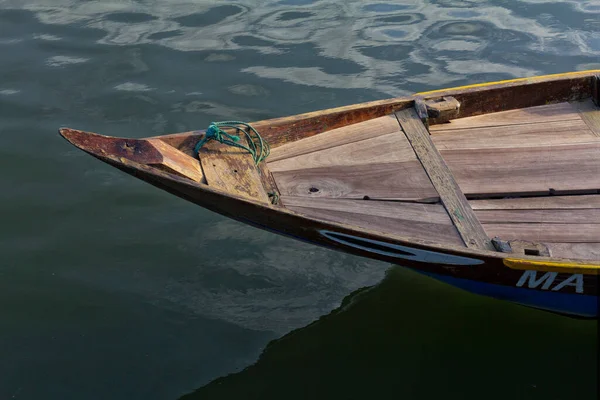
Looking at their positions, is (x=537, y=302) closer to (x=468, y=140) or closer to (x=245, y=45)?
(x=468, y=140)

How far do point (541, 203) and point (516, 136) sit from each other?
83cm

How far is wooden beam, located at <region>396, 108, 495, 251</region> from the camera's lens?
4.04 meters

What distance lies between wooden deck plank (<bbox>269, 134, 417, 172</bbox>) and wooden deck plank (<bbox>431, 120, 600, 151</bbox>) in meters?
0.30

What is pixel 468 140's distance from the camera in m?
5.05

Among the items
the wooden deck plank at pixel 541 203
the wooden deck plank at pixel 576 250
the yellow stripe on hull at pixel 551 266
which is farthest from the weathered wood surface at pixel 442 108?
the yellow stripe on hull at pixel 551 266

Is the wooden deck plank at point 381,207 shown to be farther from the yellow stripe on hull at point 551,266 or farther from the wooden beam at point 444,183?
the yellow stripe on hull at point 551,266

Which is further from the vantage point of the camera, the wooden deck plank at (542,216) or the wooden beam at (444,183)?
the wooden deck plank at (542,216)

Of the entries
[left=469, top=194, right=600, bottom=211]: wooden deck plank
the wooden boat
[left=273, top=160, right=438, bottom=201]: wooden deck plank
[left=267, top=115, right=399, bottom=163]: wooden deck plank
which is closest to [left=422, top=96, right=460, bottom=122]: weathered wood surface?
the wooden boat

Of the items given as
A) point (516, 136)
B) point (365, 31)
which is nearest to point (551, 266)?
point (516, 136)

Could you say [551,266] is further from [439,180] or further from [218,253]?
[218,253]

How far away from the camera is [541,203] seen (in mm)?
4449

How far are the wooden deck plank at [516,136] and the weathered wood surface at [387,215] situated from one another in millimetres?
845

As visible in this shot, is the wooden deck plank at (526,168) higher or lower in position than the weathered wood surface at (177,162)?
lower

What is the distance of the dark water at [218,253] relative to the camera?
437cm
